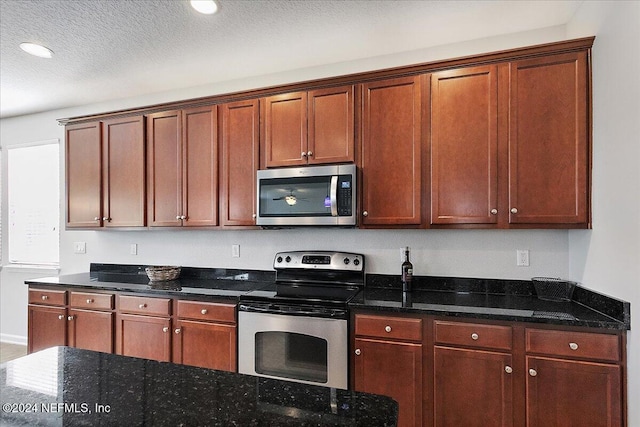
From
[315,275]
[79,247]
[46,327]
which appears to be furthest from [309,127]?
[79,247]

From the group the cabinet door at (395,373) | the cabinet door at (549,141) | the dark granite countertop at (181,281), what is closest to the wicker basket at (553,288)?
the cabinet door at (549,141)

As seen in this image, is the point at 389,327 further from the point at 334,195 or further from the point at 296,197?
the point at 296,197

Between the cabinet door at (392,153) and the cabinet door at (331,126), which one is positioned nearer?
the cabinet door at (392,153)

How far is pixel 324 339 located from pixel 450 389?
2.50 feet

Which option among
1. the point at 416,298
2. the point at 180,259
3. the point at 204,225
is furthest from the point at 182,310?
the point at 416,298

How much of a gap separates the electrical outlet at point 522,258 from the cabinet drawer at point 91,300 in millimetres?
3113

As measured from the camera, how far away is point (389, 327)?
2.14m

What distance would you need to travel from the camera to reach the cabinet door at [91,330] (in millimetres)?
2934

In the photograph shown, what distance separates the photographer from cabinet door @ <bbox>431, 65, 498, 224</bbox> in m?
2.24

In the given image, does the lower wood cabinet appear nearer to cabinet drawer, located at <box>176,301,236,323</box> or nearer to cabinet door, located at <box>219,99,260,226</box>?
cabinet drawer, located at <box>176,301,236,323</box>

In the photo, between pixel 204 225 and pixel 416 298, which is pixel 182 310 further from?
pixel 416 298

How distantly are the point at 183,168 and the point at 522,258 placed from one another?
270 cm

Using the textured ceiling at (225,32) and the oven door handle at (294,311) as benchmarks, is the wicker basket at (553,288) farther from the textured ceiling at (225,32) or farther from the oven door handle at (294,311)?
the textured ceiling at (225,32)

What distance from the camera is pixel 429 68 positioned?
238 centimetres
